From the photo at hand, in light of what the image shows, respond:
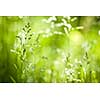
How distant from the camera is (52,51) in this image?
1971 mm

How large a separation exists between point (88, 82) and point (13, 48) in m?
0.76

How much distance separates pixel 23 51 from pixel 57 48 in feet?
1.04

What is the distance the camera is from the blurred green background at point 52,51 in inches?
77.6

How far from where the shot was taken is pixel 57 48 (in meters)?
1.98

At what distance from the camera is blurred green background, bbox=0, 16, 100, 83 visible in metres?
1.97
